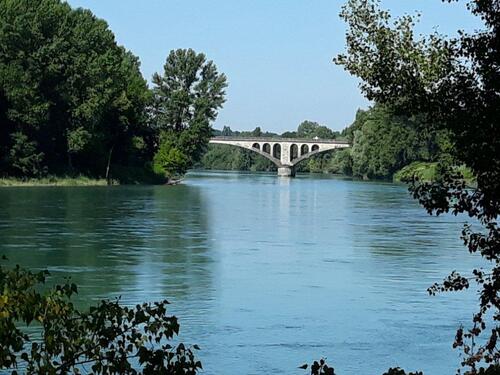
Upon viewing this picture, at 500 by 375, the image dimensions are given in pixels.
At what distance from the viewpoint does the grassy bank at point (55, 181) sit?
68.1m

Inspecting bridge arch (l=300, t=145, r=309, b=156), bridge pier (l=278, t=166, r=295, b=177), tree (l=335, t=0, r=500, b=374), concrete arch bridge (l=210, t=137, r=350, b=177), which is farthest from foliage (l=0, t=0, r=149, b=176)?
bridge arch (l=300, t=145, r=309, b=156)

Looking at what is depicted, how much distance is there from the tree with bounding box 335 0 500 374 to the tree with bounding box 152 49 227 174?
276 ft

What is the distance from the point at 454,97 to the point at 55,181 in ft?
217

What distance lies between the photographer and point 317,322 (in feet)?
56.4

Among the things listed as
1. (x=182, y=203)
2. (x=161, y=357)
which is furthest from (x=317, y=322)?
(x=182, y=203)

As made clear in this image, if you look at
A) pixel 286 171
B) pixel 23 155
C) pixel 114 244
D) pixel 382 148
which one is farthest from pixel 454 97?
pixel 286 171

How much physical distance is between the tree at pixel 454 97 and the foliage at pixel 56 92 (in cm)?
5879

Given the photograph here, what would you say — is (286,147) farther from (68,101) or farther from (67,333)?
(67,333)

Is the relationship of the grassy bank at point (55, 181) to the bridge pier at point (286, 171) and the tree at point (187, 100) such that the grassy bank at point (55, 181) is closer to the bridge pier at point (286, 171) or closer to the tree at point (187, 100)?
the tree at point (187, 100)

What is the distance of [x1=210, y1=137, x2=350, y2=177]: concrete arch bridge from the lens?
144m

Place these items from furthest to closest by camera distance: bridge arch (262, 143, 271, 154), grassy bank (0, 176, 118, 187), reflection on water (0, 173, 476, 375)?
bridge arch (262, 143, 271, 154)
grassy bank (0, 176, 118, 187)
reflection on water (0, 173, 476, 375)

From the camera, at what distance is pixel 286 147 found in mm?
147000

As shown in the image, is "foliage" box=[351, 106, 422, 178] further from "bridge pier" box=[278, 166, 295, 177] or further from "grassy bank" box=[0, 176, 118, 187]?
"grassy bank" box=[0, 176, 118, 187]

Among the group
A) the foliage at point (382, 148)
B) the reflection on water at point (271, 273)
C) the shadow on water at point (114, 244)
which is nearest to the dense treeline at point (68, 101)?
the shadow on water at point (114, 244)
